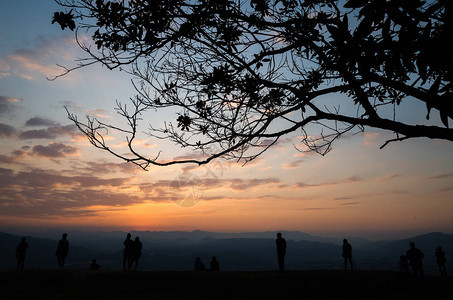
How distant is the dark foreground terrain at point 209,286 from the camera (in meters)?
10.9

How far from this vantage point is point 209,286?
12.3 metres

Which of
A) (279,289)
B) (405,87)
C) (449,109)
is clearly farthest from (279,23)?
(279,289)

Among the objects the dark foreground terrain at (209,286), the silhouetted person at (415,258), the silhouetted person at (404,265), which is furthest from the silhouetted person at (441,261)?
the silhouetted person at (415,258)

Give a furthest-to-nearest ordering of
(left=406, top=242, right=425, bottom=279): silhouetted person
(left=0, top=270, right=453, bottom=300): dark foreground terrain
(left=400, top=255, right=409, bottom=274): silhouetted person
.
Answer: (left=400, top=255, right=409, bottom=274): silhouetted person → (left=406, top=242, right=425, bottom=279): silhouetted person → (left=0, top=270, right=453, bottom=300): dark foreground terrain

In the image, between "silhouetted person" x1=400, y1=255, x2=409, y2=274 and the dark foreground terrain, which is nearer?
the dark foreground terrain

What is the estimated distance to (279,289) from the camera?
11852 mm

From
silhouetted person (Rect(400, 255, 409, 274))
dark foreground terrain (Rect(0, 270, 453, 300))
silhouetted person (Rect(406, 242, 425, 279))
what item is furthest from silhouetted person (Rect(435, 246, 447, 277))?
silhouetted person (Rect(406, 242, 425, 279))

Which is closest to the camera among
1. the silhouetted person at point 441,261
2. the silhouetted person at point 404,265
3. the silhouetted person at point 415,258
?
the silhouetted person at point 415,258

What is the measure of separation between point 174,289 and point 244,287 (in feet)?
9.57

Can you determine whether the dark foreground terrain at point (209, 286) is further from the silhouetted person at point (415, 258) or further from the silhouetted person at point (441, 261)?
the silhouetted person at point (441, 261)

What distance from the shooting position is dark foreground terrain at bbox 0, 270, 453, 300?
1086 centimetres

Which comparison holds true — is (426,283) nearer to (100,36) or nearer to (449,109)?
(449,109)

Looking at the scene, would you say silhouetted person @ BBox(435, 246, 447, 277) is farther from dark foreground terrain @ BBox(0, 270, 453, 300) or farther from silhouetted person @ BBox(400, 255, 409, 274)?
silhouetted person @ BBox(400, 255, 409, 274)

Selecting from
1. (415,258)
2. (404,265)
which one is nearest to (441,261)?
(404,265)
